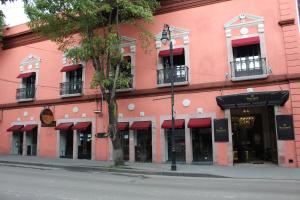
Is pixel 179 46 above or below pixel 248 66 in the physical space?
above

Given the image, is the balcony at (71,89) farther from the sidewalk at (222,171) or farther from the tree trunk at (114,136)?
the sidewalk at (222,171)

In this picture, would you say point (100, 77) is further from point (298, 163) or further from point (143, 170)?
point (298, 163)

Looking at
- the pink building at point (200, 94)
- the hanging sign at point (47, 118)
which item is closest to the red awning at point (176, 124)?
the pink building at point (200, 94)

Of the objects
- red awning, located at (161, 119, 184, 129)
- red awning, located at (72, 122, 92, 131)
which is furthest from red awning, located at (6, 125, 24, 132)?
red awning, located at (161, 119, 184, 129)

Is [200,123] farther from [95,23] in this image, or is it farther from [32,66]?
[32,66]

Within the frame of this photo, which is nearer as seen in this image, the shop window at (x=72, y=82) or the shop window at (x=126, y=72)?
the shop window at (x=126, y=72)

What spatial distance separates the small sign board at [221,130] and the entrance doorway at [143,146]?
4531 millimetres

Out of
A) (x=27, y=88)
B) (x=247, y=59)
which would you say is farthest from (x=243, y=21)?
(x=27, y=88)

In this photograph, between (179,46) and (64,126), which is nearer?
(179,46)

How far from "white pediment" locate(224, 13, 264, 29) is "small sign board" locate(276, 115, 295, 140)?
18.6 feet

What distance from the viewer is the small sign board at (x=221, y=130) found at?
19.1 meters

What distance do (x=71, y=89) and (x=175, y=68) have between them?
860 cm

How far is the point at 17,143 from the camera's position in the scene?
28.4m

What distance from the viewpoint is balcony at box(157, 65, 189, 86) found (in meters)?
20.6
